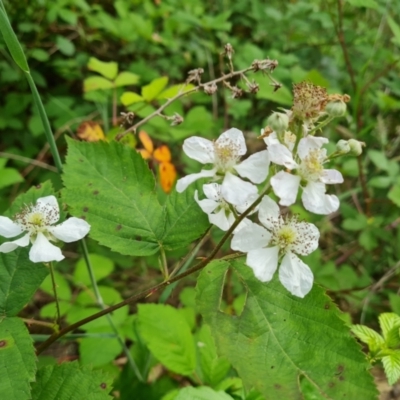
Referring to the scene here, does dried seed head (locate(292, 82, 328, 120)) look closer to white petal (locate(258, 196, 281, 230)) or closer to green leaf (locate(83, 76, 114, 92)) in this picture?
white petal (locate(258, 196, 281, 230))

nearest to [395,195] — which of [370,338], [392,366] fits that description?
[370,338]

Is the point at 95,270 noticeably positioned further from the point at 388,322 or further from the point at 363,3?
the point at 363,3

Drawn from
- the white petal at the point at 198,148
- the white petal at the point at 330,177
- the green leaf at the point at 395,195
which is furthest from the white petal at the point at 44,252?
the green leaf at the point at 395,195

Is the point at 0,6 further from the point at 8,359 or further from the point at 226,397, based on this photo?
the point at 226,397

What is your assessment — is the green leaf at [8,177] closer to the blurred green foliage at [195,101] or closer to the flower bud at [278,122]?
the blurred green foliage at [195,101]

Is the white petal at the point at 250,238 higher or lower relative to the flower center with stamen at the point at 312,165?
lower

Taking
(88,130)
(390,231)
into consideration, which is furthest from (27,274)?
(390,231)
